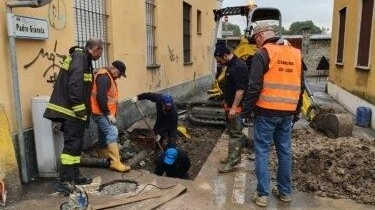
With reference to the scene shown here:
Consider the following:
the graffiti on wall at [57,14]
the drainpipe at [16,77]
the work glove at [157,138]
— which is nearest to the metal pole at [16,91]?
the drainpipe at [16,77]

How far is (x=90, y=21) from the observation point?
680cm

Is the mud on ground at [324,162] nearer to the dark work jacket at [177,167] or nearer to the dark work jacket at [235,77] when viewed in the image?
the dark work jacket at [177,167]

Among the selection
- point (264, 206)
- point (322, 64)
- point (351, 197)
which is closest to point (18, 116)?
point (264, 206)

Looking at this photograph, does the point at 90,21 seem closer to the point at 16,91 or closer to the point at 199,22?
the point at 16,91

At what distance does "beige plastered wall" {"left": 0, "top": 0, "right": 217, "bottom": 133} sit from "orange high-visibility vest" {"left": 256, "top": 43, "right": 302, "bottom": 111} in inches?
118

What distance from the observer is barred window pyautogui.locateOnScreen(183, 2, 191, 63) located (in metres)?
→ 13.6

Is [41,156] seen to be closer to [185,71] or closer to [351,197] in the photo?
[351,197]

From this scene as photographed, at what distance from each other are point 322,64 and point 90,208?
19377 mm

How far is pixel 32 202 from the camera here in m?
4.30

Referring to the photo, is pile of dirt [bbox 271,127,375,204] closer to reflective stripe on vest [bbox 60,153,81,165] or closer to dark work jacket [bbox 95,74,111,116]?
dark work jacket [bbox 95,74,111,116]

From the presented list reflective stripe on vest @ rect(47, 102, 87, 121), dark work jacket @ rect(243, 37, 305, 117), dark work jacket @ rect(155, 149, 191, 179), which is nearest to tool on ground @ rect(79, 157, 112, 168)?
dark work jacket @ rect(155, 149, 191, 179)

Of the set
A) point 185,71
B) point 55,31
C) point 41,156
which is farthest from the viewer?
point 185,71

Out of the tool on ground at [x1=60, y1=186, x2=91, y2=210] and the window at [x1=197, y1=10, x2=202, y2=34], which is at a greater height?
the window at [x1=197, y1=10, x2=202, y2=34]

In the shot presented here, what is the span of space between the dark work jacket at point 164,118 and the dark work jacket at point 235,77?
4.42 feet
